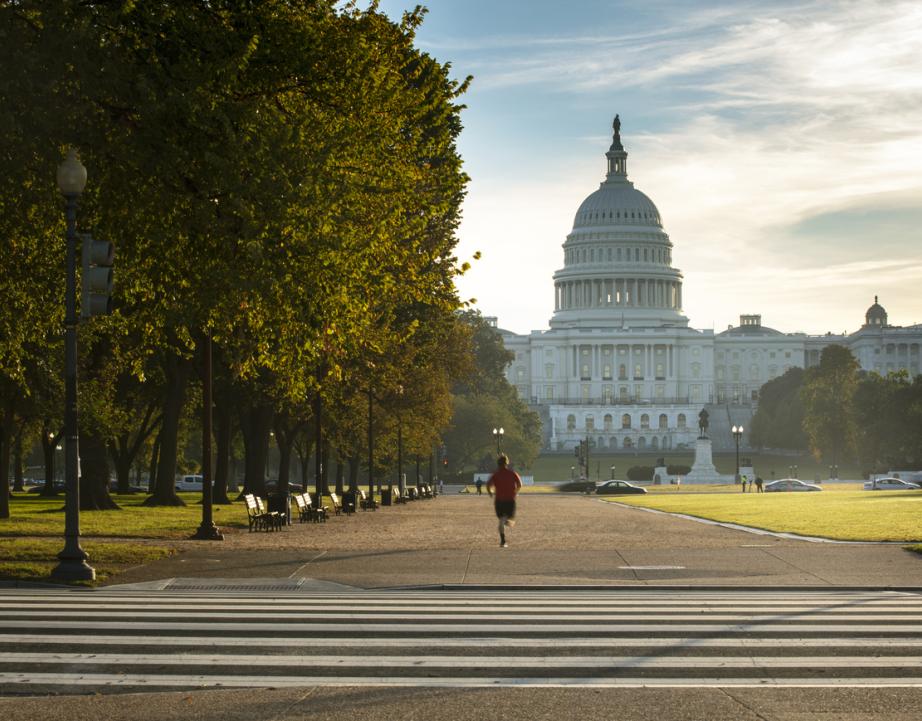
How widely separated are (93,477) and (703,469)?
92078 mm

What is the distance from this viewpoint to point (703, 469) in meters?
137

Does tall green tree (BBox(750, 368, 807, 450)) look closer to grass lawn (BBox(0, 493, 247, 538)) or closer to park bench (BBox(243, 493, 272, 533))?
grass lawn (BBox(0, 493, 247, 538))

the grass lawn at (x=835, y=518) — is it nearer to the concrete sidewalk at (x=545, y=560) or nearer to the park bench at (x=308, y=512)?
the concrete sidewalk at (x=545, y=560)

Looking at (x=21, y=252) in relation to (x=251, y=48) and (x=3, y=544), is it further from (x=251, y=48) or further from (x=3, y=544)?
(x=251, y=48)

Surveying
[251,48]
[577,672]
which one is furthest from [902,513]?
[577,672]

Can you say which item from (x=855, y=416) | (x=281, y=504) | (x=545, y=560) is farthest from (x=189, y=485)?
(x=545, y=560)

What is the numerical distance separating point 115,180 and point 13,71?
2.61 m

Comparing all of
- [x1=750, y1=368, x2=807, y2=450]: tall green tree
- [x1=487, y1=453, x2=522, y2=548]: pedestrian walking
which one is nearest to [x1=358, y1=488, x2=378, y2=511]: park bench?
[x1=487, y1=453, x2=522, y2=548]: pedestrian walking

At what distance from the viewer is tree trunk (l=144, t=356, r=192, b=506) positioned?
5575cm

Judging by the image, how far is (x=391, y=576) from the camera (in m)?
21.7

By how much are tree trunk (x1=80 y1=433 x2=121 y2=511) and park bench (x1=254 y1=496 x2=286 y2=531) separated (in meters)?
12.2

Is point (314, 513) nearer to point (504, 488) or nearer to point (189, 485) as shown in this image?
point (504, 488)

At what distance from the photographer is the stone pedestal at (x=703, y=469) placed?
13388 cm

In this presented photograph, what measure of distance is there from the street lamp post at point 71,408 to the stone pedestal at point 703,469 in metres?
114
